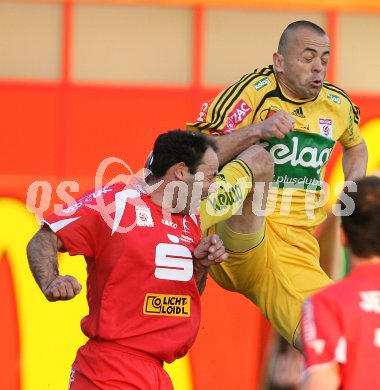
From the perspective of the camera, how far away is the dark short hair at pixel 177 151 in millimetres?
6316

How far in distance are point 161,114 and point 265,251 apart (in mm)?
3501

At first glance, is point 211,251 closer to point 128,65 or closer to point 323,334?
point 323,334

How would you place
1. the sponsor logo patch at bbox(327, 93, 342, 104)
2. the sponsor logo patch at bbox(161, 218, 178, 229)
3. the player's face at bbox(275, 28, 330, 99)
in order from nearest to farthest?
the sponsor logo patch at bbox(161, 218, 178, 229)
the player's face at bbox(275, 28, 330, 99)
the sponsor logo patch at bbox(327, 93, 342, 104)

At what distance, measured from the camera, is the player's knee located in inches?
272

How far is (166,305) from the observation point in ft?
20.4

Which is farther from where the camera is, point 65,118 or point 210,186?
point 65,118

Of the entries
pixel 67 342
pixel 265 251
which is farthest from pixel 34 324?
pixel 265 251

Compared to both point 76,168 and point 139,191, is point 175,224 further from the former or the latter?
point 76,168

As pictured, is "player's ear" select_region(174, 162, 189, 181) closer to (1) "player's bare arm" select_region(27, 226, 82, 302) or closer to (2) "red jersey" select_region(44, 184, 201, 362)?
(2) "red jersey" select_region(44, 184, 201, 362)

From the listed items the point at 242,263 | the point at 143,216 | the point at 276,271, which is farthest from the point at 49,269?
the point at 276,271

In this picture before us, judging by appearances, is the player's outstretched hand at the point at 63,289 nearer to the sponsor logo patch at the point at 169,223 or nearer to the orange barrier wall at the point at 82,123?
the sponsor logo patch at the point at 169,223

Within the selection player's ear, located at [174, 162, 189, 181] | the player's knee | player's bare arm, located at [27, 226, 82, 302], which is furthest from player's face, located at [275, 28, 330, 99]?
player's bare arm, located at [27, 226, 82, 302]

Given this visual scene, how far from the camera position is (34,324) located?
8.60 meters

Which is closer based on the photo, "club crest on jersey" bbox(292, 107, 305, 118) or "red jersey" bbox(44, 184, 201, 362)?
"red jersey" bbox(44, 184, 201, 362)
